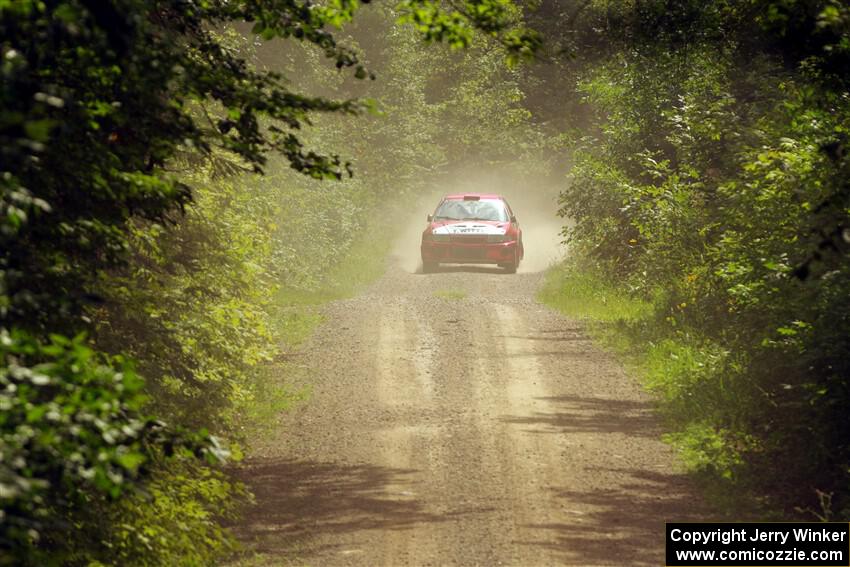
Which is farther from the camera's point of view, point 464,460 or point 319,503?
point 464,460

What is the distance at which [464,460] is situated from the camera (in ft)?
37.0

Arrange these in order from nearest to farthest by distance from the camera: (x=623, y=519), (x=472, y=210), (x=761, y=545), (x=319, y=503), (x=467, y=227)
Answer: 1. (x=761, y=545)
2. (x=623, y=519)
3. (x=319, y=503)
4. (x=467, y=227)
5. (x=472, y=210)

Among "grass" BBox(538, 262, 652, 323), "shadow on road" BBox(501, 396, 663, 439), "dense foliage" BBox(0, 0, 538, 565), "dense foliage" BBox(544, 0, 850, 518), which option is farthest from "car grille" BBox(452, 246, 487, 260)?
"dense foliage" BBox(0, 0, 538, 565)

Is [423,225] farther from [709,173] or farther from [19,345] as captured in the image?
[19,345]

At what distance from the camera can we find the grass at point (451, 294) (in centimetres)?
2380

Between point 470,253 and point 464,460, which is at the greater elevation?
point 470,253

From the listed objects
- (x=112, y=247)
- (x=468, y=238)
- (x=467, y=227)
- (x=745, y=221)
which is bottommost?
(x=468, y=238)

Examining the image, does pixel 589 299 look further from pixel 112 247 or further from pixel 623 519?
pixel 112 247

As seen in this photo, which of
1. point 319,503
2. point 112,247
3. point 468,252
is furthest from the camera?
point 468,252

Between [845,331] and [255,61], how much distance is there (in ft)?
81.5

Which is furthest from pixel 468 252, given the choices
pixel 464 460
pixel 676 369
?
pixel 464 460

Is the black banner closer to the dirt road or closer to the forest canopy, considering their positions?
the dirt road

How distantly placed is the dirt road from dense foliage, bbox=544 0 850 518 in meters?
0.85

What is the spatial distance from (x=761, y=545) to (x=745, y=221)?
389cm
